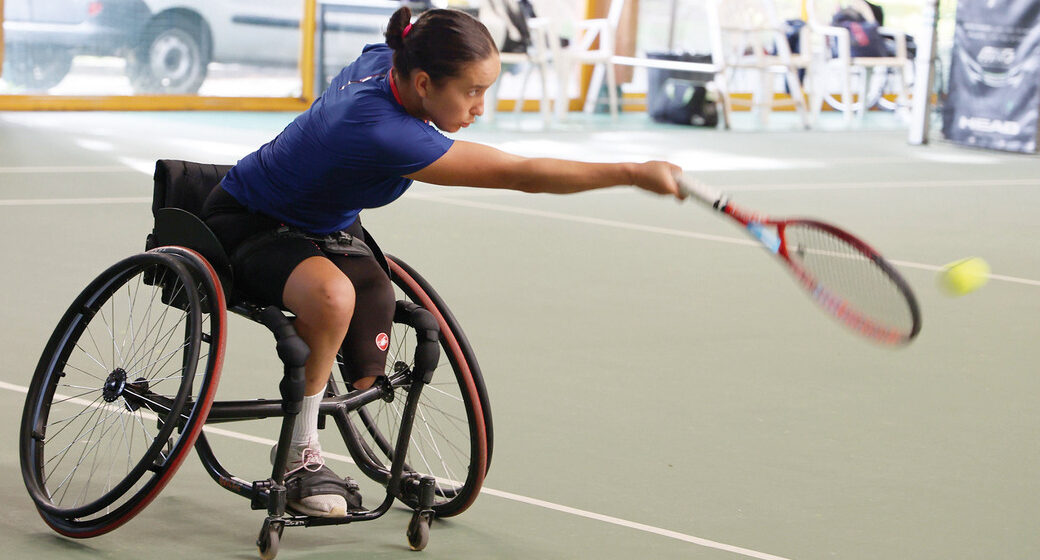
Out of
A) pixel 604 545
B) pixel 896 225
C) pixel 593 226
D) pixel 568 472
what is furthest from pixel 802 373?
pixel 896 225

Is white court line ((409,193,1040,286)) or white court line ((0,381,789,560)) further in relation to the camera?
white court line ((409,193,1040,286))

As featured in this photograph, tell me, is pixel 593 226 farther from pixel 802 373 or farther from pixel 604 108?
pixel 604 108

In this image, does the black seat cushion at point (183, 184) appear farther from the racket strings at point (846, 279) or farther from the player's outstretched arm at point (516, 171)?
the racket strings at point (846, 279)

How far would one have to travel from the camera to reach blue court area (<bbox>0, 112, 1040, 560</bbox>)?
2.92 m

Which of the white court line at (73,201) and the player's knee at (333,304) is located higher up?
the player's knee at (333,304)

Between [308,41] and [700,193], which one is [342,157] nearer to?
[700,193]

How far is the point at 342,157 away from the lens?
259 centimetres

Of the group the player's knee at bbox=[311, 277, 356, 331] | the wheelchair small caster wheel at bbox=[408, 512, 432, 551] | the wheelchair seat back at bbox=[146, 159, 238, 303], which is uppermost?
the wheelchair seat back at bbox=[146, 159, 238, 303]

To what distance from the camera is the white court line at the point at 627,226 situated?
629 centimetres

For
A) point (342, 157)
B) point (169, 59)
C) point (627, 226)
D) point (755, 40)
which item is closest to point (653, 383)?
point (342, 157)

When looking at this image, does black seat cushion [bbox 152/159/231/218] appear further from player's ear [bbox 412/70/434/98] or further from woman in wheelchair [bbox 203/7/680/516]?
player's ear [bbox 412/70/434/98]

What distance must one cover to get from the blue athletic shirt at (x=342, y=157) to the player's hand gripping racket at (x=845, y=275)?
2.01ft

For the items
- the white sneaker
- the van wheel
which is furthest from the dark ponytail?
the van wheel

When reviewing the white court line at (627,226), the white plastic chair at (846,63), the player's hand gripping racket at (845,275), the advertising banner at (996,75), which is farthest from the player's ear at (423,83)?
the white plastic chair at (846,63)
